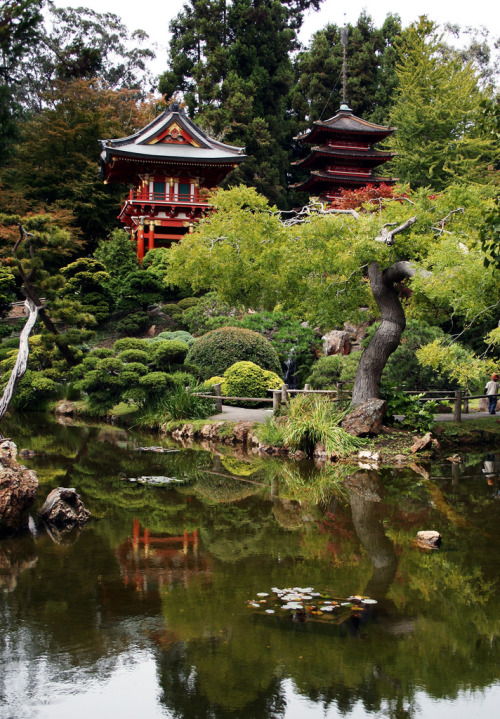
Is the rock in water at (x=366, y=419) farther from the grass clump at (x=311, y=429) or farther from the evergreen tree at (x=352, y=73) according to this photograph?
the evergreen tree at (x=352, y=73)

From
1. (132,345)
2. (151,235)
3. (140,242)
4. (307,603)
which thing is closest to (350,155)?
(151,235)

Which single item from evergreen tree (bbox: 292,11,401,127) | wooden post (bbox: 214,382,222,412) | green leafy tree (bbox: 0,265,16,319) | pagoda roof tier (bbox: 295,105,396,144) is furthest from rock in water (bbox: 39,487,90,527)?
evergreen tree (bbox: 292,11,401,127)

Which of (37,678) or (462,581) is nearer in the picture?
(37,678)

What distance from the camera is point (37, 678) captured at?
430 centimetres

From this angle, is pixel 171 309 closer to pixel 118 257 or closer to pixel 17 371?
pixel 118 257

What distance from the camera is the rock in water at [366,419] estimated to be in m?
11.9

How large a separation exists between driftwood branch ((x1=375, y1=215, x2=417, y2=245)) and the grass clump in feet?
10.1

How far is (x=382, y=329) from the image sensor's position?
1201cm

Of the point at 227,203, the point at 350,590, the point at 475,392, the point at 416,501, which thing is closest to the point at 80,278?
the point at 227,203

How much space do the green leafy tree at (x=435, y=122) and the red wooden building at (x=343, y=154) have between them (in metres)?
1.06

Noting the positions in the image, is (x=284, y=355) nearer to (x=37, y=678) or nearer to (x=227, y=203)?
(x=227, y=203)

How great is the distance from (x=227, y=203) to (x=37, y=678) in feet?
35.6

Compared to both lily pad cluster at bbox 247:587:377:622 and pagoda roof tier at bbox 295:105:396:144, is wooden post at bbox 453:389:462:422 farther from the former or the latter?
pagoda roof tier at bbox 295:105:396:144

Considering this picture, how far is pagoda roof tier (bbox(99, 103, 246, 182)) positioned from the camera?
27.1 m
